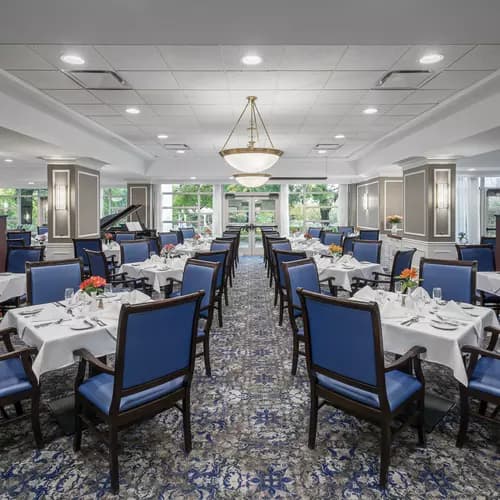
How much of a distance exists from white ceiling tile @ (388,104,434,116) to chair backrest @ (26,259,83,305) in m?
5.17

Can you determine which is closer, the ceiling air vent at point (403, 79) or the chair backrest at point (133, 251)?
the ceiling air vent at point (403, 79)

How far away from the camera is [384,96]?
5.66 meters

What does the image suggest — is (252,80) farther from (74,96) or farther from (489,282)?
(489,282)

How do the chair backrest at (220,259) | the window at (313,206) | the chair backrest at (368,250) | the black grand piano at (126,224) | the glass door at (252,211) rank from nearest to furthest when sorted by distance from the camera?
the chair backrest at (220,259) < the chair backrest at (368,250) < the black grand piano at (126,224) < the glass door at (252,211) < the window at (313,206)

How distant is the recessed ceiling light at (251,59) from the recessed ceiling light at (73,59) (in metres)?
1.71

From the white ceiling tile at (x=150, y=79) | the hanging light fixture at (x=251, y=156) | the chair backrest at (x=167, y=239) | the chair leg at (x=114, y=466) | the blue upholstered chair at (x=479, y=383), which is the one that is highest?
the white ceiling tile at (x=150, y=79)

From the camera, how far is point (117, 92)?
5.42m

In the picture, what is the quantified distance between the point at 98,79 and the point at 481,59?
433 centimetres

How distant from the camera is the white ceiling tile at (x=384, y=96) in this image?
5.46 metres

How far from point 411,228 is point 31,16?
817cm

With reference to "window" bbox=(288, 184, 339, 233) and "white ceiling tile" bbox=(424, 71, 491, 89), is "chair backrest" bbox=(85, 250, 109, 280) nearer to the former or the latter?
Result: "white ceiling tile" bbox=(424, 71, 491, 89)

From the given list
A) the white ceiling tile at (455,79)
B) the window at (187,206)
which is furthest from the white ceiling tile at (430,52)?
the window at (187,206)

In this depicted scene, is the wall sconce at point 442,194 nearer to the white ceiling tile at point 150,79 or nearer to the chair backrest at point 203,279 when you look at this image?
the white ceiling tile at point 150,79

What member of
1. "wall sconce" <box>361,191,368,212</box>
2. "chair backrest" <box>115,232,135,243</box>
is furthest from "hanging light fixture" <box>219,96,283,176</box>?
"wall sconce" <box>361,191,368,212</box>
